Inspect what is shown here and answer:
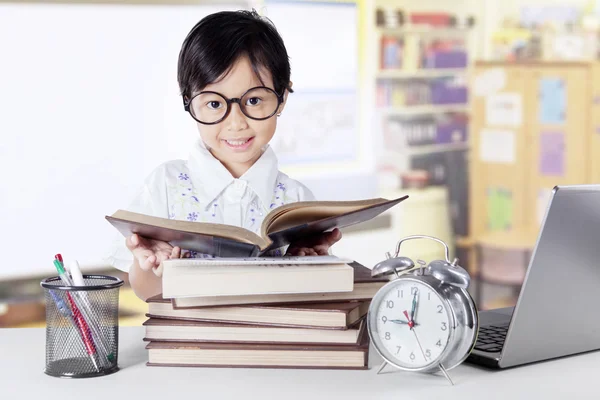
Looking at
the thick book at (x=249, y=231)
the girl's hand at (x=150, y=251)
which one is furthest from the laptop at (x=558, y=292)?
the girl's hand at (x=150, y=251)

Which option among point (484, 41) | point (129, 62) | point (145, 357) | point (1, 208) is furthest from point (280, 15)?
point (145, 357)

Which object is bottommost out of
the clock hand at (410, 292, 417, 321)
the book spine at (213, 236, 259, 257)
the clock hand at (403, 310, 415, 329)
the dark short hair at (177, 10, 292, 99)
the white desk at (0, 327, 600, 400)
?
the white desk at (0, 327, 600, 400)

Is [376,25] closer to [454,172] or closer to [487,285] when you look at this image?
[454,172]

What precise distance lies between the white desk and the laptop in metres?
0.03

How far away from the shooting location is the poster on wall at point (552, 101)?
18.9 ft

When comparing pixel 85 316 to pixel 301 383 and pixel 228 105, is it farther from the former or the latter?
pixel 228 105

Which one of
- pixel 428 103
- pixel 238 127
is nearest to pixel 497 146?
pixel 428 103

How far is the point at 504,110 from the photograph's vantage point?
6.06 meters

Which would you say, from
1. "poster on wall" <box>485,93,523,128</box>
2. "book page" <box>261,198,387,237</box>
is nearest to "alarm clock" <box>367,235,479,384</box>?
"book page" <box>261,198,387,237</box>

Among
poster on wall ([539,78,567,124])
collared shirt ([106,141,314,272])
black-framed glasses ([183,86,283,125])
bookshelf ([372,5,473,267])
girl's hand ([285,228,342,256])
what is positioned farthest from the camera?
bookshelf ([372,5,473,267])

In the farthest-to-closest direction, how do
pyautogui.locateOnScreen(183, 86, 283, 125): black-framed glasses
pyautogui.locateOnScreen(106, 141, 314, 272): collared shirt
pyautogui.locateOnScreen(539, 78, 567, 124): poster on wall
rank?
pyautogui.locateOnScreen(539, 78, 567, 124): poster on wall → pyautogui.locateOnScreen(106, 141, 314, 272): collared shirt → pyautogui.locateOnScreen(183, 86, 283, 125): black-framed glasses

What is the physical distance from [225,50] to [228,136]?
0.16m

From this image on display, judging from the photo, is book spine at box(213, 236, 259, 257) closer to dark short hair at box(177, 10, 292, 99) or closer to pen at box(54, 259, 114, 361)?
pen at box(54, 259, 114, 361)

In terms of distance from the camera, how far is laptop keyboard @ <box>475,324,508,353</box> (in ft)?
4.09
